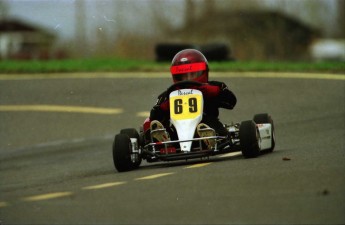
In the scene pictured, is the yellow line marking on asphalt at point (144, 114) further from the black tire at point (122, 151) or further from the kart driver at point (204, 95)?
the black tire at point (122, 151)

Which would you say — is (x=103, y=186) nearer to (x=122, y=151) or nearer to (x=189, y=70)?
(x=122, y=151)

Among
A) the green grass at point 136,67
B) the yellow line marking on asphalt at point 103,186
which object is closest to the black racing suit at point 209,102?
the yellow line marking on asphalt at point 103,186

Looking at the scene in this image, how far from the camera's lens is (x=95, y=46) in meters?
41.2

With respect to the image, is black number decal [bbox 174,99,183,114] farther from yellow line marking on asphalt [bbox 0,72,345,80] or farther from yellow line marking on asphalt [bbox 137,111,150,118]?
yellow line marking on asphalt [bbox 0,72,345,80]

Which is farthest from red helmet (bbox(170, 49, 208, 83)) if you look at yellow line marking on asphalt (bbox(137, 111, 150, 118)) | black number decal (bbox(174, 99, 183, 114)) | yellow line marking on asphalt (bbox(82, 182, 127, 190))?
yellow line marking on asphalt (bbox(137, 111, 150, 118))

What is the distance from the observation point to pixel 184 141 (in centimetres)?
1133

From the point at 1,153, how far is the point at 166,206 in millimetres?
8315

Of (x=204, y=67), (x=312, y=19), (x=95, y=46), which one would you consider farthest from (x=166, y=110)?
(x=312, y=19)

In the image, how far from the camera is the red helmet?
12.0 m

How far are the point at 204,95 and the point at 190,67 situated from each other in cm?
42

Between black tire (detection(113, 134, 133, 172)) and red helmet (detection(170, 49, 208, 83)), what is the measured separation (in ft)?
3.45

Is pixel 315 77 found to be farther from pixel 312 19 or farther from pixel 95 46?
pixel 312 19

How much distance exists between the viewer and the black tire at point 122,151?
11.5m

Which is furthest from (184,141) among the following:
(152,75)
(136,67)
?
(136,67)
